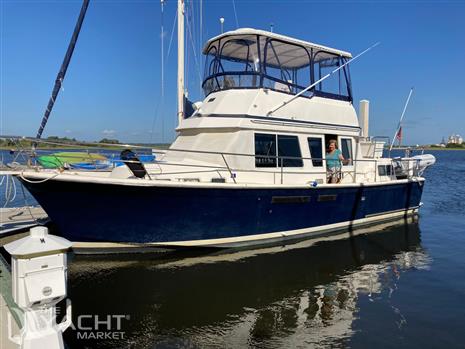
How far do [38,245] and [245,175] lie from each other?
20.0 ft

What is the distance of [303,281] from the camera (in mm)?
7121

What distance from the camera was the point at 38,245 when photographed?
3131mm

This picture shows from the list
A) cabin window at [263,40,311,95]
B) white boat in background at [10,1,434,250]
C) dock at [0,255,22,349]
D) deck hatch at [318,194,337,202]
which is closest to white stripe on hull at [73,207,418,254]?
white boat in background at [10,1,434,250]

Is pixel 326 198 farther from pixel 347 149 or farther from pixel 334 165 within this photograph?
pixel 347 149

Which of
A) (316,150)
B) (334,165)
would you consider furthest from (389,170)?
(316,150)

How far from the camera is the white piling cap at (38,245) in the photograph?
A: 3.06 metres

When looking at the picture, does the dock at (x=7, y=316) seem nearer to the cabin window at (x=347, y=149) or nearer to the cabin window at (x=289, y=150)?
the cabin window at (x=289, y=150)

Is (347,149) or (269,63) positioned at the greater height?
(269,63)

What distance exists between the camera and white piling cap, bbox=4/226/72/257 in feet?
10.1

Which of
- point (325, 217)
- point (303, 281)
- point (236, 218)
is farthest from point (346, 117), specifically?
point (303, 281)

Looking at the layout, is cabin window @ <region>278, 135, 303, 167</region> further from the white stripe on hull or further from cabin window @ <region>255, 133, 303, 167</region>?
the white stripe on hull

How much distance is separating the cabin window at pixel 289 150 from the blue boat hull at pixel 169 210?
86 centimetres

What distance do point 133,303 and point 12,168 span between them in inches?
141

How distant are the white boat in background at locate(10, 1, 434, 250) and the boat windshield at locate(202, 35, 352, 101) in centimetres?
3
